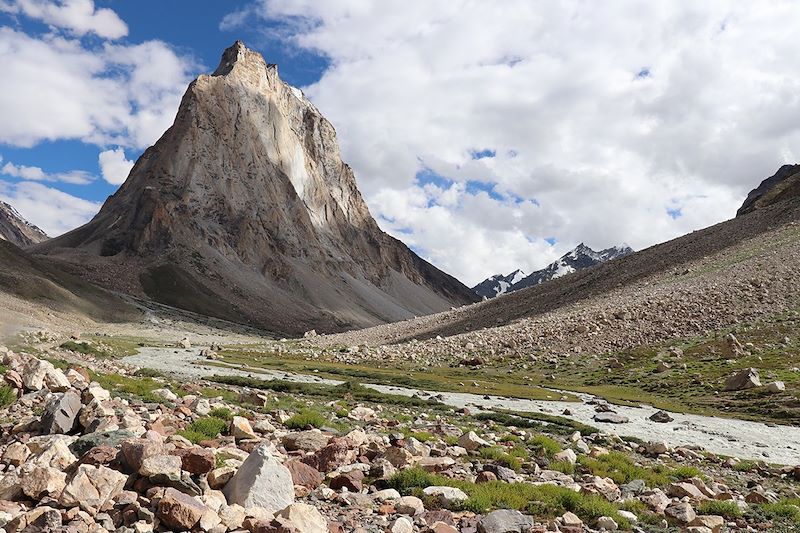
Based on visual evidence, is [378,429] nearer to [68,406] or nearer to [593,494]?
[593,494]

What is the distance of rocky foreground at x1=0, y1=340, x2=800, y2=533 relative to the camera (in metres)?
8.75

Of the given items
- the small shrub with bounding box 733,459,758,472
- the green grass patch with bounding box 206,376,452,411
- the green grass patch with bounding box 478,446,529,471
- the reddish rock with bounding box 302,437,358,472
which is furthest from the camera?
the green grass patch with bounding box 206,376,452,411

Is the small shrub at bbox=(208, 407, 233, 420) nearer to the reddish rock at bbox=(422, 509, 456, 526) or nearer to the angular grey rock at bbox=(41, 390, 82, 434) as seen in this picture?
the angular grey rock at bbox=(41, 390, 82, 434)

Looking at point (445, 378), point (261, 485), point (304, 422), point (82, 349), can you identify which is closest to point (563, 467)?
point (304, 422)

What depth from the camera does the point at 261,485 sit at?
32.3ft

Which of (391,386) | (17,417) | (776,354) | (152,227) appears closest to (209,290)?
(152,227)

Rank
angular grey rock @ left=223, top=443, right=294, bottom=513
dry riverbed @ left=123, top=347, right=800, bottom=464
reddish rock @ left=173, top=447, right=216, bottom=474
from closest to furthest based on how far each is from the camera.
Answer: angular grey rock @ left=223, top=443, right=294, bottom=513, reddish rock @ left=173, top=447, right=216, bottom=474, dry riverbed @ left=123, top=347, right=800, bottom=464

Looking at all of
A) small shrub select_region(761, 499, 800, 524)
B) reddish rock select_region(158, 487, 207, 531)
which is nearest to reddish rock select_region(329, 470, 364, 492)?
reddish rock select_region(158, 487, 207, 531)

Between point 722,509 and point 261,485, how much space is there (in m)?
11.5

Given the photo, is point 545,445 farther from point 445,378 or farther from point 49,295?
point 49,295

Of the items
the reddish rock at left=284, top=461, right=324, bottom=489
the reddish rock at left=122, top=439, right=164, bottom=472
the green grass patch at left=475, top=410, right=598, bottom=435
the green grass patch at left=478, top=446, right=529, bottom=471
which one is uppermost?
the reddish rock at left=122, top=439, right=164, bottom=472

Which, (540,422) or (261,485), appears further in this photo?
(540,422)

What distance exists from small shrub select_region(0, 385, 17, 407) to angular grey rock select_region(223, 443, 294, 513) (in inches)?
366

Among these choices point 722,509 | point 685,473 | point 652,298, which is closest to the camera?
point 722,509
